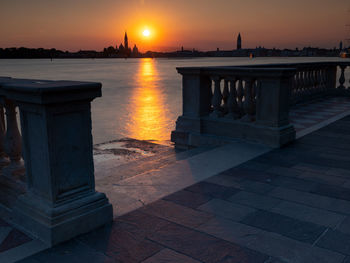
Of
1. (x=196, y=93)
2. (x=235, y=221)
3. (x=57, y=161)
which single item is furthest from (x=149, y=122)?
(x=57, y=161)

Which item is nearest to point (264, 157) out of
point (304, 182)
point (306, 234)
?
point (304, 182)

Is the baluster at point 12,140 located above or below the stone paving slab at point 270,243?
above

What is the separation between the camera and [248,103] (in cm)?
621

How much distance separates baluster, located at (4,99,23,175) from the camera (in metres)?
3.70

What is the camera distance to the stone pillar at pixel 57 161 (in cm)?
288

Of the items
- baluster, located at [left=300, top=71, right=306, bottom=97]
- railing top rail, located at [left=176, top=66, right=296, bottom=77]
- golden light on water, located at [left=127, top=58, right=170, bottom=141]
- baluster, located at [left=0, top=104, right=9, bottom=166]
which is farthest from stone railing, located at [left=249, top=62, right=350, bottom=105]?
baluster, located at [left=0, top=104, right=9, bottom=166]

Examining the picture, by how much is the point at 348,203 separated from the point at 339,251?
1042 mm

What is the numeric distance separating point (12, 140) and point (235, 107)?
4.01 m

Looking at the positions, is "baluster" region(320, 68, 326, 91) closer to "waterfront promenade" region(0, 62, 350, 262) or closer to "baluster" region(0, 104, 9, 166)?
"waterfront promenade" region(0, 62, 350, 262)

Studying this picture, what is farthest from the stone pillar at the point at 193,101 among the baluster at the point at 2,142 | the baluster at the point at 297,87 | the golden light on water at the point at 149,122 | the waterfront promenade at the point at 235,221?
the golden light on water at the point at 149,122

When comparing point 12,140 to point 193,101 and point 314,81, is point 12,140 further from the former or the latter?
point 314,81

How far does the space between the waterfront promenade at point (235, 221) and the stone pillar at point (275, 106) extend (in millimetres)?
992

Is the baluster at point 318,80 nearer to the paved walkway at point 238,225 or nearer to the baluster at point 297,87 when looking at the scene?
the baluster at point 297,87

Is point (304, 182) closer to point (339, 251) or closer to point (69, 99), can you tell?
point (339, 251)
